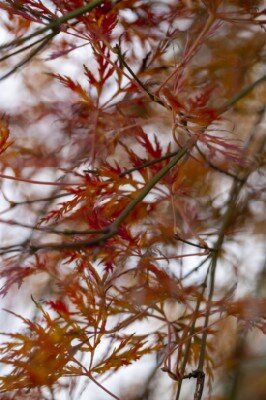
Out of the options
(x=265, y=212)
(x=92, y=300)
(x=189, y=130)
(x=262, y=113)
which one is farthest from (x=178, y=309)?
(x=189, y=130)

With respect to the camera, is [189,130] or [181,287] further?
[181,287]

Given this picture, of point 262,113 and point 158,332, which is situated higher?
point 262,113

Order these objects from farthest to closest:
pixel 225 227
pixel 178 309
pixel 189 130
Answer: pixel 178 309 < pixel 225 227 < pixel 189 130

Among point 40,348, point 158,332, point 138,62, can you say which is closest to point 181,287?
point 158,332

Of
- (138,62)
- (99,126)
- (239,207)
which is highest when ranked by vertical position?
(138,62)

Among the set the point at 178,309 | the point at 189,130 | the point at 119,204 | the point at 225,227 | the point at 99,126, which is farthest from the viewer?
the point at 178,309

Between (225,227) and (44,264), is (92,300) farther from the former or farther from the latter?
(225,227)
